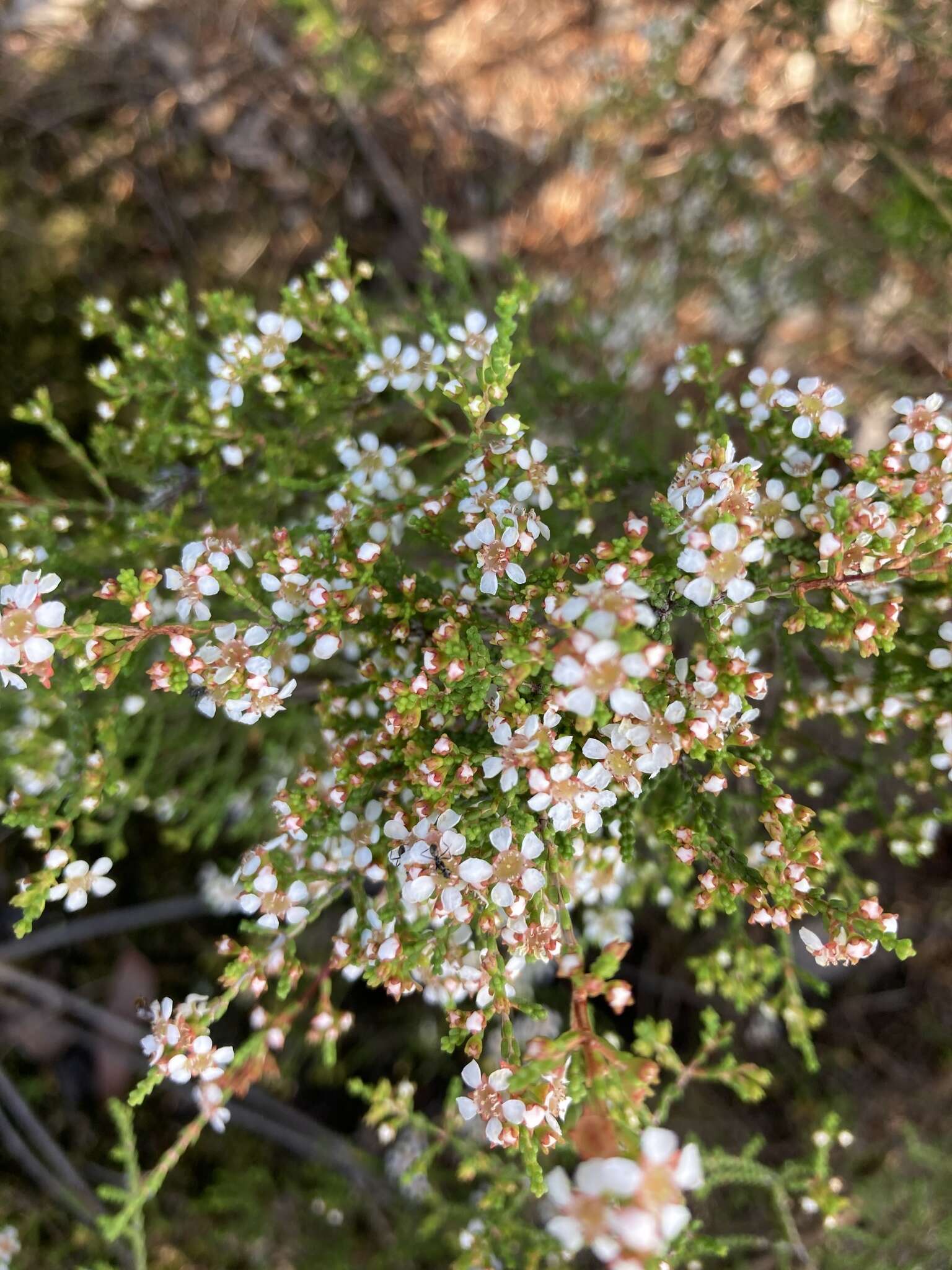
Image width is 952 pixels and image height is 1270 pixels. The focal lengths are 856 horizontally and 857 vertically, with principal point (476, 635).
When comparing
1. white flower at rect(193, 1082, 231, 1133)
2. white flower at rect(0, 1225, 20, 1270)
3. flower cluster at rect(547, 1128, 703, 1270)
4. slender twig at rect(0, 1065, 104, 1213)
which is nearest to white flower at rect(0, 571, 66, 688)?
white flower at rect(193, 1082, 231, 1133)

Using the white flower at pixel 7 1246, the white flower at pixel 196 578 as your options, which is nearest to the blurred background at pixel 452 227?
the white flower at pixel 7 1246

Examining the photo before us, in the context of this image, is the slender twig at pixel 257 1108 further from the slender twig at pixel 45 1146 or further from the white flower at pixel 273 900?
the white flower at pixel 273 900

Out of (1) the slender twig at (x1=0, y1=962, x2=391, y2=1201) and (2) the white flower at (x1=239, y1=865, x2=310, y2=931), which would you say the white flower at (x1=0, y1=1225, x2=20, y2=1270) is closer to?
(1) the slender twig at (x1=0, y1=962, x2=391, y2=1201)

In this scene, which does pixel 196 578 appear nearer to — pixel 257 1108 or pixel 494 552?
pixel 494 552

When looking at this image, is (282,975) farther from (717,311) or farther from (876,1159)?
(717,311)

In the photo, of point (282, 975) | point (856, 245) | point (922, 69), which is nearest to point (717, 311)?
point (856, 245)

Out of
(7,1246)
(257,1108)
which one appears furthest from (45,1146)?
(257,1108)
